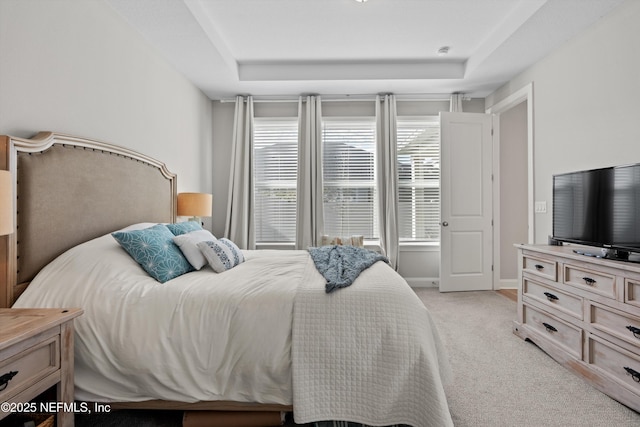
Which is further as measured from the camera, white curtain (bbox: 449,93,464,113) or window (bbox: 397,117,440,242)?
window (bbox: 397,117,440,242)

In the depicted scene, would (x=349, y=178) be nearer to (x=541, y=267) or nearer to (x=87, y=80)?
(x=541, y=267)

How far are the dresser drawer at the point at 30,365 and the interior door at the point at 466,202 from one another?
375cm

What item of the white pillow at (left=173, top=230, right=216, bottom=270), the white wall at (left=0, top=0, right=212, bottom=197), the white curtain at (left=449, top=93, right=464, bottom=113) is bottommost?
the white pillow at (left=173, top=230, right=216, bottom=270)

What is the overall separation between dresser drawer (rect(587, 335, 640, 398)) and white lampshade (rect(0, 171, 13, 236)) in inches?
121

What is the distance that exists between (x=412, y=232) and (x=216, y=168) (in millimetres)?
2903

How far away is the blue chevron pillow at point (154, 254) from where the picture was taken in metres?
1.71

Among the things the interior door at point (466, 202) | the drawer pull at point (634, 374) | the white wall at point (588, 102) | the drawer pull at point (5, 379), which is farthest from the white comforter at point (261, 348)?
the interior door at point (466, 202)

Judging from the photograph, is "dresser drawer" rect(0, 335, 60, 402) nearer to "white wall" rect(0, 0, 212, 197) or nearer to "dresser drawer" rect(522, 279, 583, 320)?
"white wall" rect(0, 0, 212, 197)

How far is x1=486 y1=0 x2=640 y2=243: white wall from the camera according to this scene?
2191 mm

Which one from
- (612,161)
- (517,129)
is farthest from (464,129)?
(612,161)

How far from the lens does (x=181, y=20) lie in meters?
2.44

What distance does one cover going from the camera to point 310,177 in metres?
4.02

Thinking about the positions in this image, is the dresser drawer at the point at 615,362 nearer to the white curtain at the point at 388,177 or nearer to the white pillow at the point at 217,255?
the white curtain at the point at 388,177

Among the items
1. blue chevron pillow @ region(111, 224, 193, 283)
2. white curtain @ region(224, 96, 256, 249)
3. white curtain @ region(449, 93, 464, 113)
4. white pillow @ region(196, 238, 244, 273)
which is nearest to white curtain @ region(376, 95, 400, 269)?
white curtain @ region(449, 93, 464, 113)
